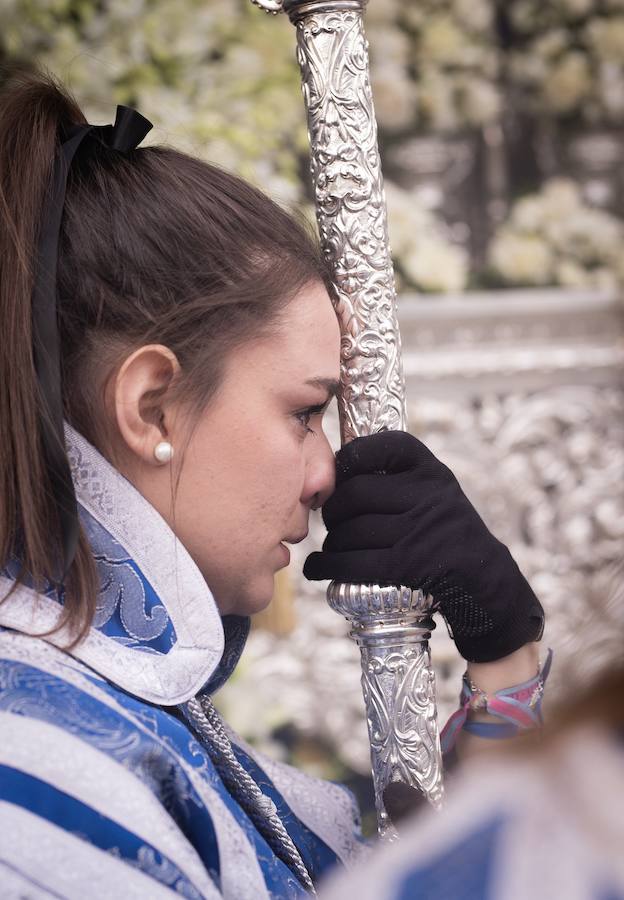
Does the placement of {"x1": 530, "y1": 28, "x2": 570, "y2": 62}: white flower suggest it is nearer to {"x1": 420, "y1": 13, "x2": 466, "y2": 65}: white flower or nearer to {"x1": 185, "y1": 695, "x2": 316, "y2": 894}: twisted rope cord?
{"x1": 420, "y1": 13, "x2": 466, "y2": 65}: white flower

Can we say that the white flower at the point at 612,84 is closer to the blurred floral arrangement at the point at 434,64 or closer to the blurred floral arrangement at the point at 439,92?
the blurred floral arrangement at the point at 439,92

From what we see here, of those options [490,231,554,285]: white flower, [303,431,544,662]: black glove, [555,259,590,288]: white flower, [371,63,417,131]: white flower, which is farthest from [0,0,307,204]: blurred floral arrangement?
[303,431,544,662]: black glove

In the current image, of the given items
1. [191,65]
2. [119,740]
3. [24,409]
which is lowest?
[119,740]

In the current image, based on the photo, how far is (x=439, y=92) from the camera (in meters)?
2.84

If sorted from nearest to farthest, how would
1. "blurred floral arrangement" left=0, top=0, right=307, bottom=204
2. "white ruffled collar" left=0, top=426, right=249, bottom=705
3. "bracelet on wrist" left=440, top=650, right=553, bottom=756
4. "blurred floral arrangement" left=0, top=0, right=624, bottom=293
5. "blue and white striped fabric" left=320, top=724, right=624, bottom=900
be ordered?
"blue and white striped fabric" left=320, top=724, right=624, bottom=900
"white ruffled collar" left=0, top=426, right=249, bottom=705
"bracelet on wrist" left=440, top=650, right=553, bottom=756
"blurred floral arrangement" left=0, top=0, right=307, bottom=204
"blurred floral arrangement" left=0, top=0, right=624, bottom=293

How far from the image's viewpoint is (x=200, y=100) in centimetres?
263

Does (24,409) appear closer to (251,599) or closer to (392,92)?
(251,599)

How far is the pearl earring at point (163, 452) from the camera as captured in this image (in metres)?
1.02

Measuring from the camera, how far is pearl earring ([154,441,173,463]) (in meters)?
1.02

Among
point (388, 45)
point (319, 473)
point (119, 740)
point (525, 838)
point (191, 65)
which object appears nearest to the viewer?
point (525, 838)

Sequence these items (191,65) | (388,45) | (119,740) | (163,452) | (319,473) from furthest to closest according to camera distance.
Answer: (388,45), (191,65), (319,473), (163,452), (119,740)

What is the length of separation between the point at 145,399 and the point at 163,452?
50mm

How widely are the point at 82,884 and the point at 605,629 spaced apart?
0.44m

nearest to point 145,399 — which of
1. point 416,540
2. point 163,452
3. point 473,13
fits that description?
point 163,452
